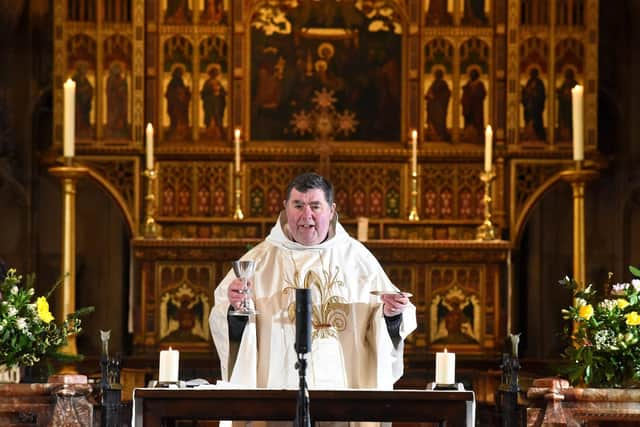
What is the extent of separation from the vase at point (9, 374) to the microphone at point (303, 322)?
2.58m

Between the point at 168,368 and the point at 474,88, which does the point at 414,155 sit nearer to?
the point at 474,88

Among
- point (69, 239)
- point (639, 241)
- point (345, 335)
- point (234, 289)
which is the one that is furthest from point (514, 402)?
point (639, 241)

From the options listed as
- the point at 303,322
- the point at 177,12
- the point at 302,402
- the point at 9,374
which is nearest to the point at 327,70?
the point at 177,12

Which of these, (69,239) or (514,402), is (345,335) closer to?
(514,402)

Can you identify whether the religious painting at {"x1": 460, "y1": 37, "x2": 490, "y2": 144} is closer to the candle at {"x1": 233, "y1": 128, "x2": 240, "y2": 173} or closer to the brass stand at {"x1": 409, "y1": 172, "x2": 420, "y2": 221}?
the brass stand at {"x1": 409, "y1": 172, "x2": 420, "y2": 221}

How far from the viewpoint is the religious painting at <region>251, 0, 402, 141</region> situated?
1347 centimetres

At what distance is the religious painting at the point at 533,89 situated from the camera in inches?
521

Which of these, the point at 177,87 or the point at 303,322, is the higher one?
the point at 177,87

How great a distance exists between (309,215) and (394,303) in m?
0.60

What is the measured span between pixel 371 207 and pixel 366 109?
98cm

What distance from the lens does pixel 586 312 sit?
23.1 ft

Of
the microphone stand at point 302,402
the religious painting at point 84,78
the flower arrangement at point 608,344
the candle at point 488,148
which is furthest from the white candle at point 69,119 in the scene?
the microphone stand at point 302,402

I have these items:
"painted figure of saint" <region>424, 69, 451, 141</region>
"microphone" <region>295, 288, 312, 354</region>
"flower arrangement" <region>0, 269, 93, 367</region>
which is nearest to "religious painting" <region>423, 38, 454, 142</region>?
"painted figure of saint" <region>424, 69, 451, 141</region>

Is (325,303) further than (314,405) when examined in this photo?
Yes
